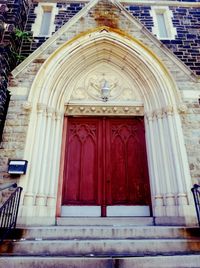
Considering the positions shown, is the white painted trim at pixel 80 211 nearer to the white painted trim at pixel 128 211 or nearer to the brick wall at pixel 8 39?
the white painted trim at pixel 128 211

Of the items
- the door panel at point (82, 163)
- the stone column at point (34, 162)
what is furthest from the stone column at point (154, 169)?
the stone column at point (34, 162)

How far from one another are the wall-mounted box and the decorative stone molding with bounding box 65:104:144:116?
1949mm

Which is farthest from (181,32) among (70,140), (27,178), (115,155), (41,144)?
(27,178)

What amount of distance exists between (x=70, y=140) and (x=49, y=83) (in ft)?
4.99

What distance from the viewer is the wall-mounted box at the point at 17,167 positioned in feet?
13.6

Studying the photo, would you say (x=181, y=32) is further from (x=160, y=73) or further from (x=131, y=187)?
(x=131, y=187)

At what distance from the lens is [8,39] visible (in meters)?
5.16

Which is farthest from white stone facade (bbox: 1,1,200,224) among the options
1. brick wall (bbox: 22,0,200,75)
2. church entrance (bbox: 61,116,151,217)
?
brick wall (bbox: 22,0,200,75)

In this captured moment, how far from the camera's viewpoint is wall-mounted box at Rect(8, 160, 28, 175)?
415 centimetres

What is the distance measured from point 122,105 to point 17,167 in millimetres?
3072

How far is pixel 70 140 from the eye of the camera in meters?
5.41

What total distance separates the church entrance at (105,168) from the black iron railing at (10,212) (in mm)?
1240

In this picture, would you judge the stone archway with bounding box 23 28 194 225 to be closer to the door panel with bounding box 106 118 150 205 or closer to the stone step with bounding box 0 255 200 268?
the door panel with bounding box 106 118 150 205


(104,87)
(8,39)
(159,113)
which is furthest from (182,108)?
(8,39)
